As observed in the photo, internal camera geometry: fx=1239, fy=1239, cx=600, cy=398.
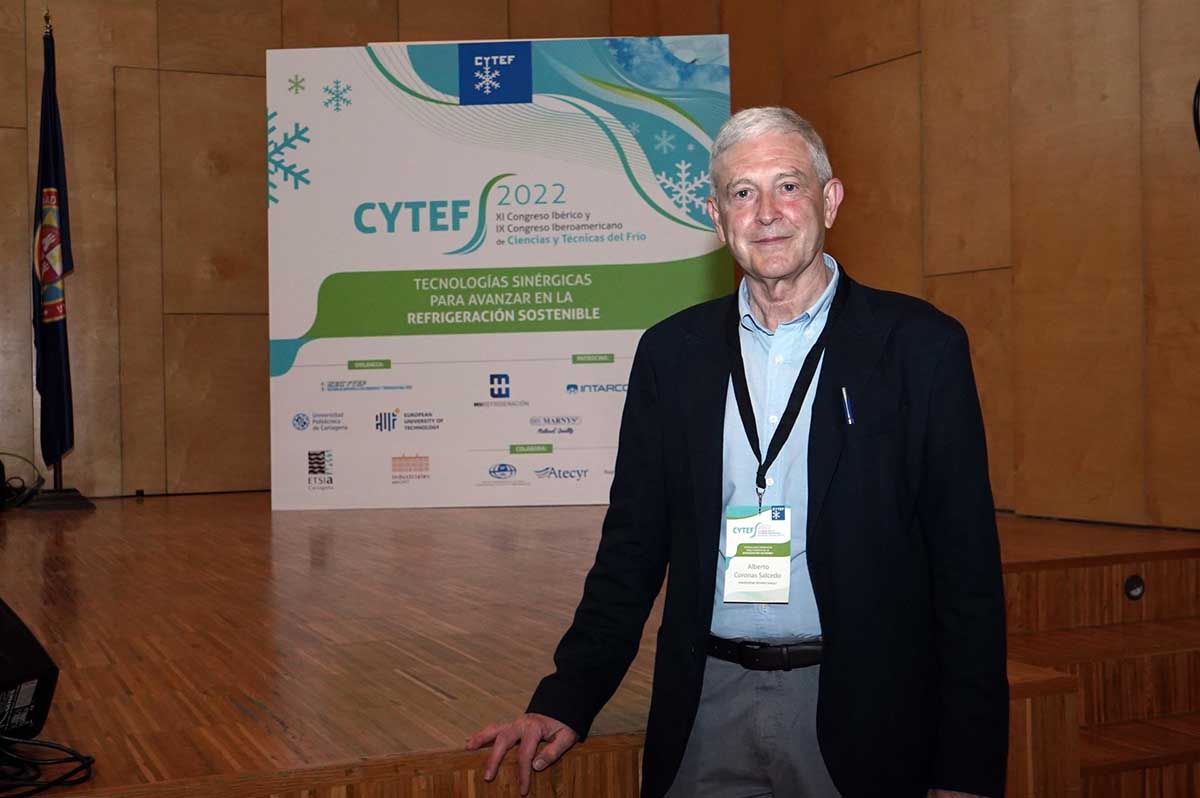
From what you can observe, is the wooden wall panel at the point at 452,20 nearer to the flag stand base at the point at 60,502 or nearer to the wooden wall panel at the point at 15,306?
the wooden wall panel at the point at 15,306

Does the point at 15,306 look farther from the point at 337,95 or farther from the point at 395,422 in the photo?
the point at 395,422

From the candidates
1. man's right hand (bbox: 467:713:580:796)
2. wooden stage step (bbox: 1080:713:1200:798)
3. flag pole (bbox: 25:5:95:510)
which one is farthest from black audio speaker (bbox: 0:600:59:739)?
flag pole (bbox: 25:5:95:510)

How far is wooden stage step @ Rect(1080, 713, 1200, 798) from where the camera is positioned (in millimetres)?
3094

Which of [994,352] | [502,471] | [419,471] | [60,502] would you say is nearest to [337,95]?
[419,471]

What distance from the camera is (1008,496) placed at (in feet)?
19.2

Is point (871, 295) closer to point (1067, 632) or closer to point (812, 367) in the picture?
point (812, 367)

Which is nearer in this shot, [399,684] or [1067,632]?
[399,684]

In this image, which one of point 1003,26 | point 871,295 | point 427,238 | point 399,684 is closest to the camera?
point 871,295

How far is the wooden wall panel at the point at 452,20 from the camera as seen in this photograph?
867 cm

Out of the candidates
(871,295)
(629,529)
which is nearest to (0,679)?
(629,529)

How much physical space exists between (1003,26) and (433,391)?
3.33 meters

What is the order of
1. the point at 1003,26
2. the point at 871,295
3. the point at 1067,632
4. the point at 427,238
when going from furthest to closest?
the point at 427,238, the point at 1003,26, the point at 1067,632, the point at 871,295

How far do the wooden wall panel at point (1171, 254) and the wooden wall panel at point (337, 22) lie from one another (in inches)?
210

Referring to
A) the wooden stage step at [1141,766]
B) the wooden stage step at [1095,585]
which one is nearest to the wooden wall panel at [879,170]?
the wooden stage step at [1095,585]
